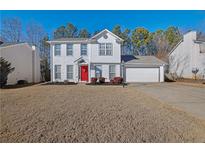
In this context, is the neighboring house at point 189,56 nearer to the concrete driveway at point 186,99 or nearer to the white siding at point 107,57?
the white siding at point 107,57

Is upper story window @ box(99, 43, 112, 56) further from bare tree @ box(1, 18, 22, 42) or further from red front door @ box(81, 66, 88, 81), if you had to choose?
bare tree @ box(1, 18, 22, 42)

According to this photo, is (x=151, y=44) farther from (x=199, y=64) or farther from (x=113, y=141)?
(x=113, y=141)

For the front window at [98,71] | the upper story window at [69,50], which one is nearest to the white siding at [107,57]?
the front window at [98,71]

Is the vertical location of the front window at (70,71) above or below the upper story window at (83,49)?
below

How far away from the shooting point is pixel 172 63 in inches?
1147

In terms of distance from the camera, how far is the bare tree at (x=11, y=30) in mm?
27969

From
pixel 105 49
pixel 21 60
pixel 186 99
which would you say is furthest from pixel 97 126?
pixel 21 60

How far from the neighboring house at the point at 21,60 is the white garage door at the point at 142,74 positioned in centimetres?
1218

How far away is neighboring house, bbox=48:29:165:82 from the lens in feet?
64.9

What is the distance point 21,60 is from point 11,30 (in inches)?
555

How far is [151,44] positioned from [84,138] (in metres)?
39.0

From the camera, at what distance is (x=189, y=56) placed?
24.9 m

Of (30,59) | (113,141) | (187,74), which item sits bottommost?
(113,141)
